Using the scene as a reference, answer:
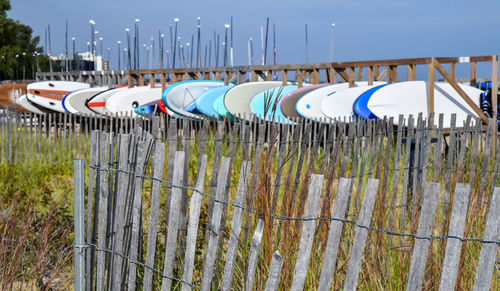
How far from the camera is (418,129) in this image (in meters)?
6.44

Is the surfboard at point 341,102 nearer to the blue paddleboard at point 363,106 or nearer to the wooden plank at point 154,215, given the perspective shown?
the blue paddleboard at point 363,106

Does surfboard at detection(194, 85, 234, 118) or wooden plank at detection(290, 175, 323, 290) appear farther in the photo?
surfboard at detection(194, 85, 234, 118)

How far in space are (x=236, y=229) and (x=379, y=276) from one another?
89 cm

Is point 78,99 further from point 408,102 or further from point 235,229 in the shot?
point 235,229

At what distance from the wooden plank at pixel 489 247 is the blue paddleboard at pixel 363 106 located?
354 inches

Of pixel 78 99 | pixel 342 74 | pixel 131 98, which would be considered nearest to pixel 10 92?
pixel 78 99

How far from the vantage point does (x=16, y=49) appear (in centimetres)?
4912

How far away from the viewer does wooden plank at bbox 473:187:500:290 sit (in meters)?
2.13

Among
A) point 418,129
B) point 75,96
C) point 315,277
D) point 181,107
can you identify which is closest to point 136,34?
point 75,96

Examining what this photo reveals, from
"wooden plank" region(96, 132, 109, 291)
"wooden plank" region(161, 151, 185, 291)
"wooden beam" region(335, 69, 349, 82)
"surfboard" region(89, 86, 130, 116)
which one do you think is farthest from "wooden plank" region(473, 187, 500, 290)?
"surfboard" region(89, 86, 130, 116)

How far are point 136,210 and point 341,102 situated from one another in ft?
29.2

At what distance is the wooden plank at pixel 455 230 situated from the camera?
2.20 meters

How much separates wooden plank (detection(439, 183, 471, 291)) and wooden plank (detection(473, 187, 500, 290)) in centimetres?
8

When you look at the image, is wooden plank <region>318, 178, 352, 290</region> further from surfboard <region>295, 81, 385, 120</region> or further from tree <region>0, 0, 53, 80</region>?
tree <region>0, 0, 53, 80</region>
